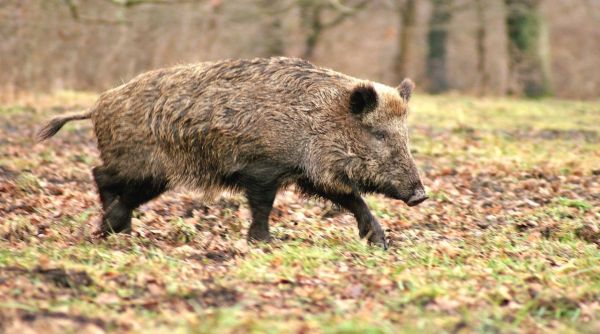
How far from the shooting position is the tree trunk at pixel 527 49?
25.5m

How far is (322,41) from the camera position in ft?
93.4

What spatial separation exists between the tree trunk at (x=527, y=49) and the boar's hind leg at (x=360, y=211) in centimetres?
1873

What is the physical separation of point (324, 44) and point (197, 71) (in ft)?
69.2

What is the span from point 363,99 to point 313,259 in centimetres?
155

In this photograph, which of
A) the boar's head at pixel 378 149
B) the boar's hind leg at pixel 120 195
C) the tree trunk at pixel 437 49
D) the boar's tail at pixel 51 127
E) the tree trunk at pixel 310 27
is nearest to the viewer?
the boar's head at pixel 378 149

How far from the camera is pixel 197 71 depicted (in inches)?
300

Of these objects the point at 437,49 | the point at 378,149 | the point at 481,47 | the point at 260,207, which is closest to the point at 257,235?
the point at 260,207

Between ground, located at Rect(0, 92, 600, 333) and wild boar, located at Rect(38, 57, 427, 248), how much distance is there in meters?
0.45

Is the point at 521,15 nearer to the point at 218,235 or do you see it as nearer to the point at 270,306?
the point at 218,235

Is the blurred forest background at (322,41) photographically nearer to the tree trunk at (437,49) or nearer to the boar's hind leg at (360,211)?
the tree trunk at (437,49)

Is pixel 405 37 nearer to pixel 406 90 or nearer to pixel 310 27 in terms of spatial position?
pixel 310 27

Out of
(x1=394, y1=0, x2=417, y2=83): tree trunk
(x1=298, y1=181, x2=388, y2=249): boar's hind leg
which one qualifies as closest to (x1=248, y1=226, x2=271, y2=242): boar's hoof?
(x1=298, y1=181, x2=388, y2=249): boar's hind leg

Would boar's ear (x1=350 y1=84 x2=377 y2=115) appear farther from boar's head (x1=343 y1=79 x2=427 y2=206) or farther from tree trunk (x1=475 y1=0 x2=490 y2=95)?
tree trunk (x1=475 y1=0 x2=490 y2=95)

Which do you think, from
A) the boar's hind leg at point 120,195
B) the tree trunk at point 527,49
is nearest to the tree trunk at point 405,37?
the tree trunk at point 527,49
